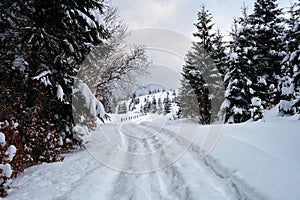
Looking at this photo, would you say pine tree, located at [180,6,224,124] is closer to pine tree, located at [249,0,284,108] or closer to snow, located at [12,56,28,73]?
pine tree, located at [249,0,284,108]

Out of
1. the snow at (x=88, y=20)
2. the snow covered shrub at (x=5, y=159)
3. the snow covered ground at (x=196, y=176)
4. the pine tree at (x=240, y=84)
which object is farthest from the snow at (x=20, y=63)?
the pine tree at (x=240, y=84)

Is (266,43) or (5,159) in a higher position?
(266,43)

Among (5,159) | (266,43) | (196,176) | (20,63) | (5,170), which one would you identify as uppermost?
(266,43)

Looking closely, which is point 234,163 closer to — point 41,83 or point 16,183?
point 16,183

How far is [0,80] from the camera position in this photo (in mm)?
5703

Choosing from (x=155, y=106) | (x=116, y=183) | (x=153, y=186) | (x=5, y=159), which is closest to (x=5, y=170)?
(x=5, y=159)

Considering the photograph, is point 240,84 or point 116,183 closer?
point 116,183

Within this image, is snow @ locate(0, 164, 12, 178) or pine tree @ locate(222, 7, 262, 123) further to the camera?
pine tree @ locate(222, 7, 262, 123)

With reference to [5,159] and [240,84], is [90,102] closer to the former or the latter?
[5,159]

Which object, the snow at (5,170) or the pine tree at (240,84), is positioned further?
the pine tree at (240,84)

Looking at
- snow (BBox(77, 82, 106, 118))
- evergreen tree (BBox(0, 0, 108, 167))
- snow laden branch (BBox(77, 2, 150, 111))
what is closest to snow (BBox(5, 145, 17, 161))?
evergreen tree (BBox(0, 0, 108, 167))

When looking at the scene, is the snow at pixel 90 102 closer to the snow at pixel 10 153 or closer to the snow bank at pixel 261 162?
the snow at pixel 10 153

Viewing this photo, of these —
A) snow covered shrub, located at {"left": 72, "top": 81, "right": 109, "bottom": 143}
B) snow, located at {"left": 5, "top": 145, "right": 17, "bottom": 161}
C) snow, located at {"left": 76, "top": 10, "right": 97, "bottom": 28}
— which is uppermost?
snow, located at {"left": 76, "top": 10, "right": 97, "bottom": 28}

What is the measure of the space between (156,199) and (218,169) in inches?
77.2
